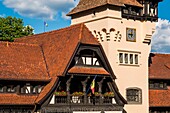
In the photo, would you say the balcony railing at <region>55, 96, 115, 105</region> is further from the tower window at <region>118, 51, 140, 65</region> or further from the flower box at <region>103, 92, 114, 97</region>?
the tower window at <region>118, 51, 140, 65</region>

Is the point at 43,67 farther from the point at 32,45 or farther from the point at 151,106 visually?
the point at 151,106

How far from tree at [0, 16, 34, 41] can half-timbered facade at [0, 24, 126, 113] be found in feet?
47.2

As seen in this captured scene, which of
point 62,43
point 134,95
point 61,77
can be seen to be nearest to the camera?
point 61,77

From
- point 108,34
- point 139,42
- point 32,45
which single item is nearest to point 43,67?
point 32,45

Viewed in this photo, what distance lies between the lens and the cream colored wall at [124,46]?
4888 cm

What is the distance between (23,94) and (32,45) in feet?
23.6

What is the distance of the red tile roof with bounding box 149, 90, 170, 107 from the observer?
52094 mm

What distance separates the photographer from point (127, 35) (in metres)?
50.1

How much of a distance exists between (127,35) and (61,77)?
30.7 feet

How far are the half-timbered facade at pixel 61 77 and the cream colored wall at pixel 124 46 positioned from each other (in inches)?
77.5

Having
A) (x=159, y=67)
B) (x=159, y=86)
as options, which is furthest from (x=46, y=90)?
(x=159, y=67)

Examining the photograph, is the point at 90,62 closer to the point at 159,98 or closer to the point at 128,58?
the point at 128,58

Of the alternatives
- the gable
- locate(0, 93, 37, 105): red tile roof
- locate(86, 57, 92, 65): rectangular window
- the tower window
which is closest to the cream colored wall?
the tower window

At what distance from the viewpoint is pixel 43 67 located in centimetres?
4750
